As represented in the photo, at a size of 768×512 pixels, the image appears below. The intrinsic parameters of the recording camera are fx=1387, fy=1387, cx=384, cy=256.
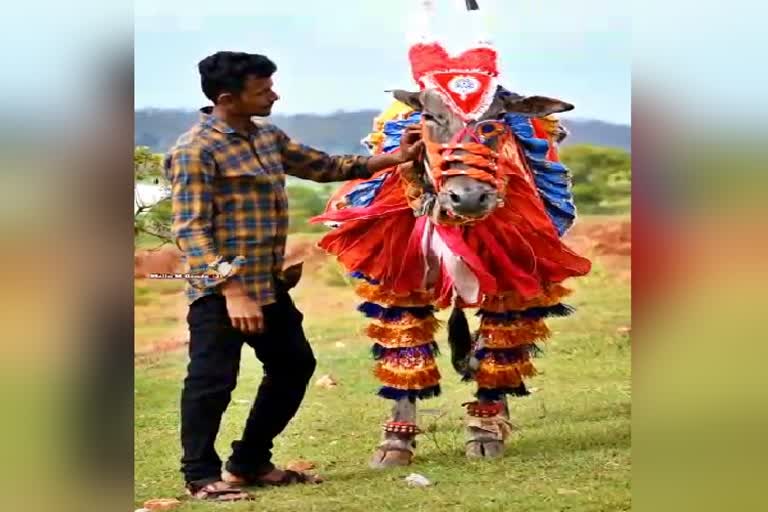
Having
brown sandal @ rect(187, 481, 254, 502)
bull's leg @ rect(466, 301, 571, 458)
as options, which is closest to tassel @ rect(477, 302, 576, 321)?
bull's leg @ rect(466, 301, 571, 458)

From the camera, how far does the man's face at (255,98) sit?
17.5 feet

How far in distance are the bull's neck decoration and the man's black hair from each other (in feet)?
2.06

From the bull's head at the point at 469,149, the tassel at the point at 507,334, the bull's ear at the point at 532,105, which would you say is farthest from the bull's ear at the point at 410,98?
the tassel at the point at 507,334

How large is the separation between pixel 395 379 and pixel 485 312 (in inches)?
17.6

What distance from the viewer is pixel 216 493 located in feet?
17.7

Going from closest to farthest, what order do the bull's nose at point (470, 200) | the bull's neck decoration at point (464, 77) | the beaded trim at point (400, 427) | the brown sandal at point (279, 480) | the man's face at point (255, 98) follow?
the bull's nose at point (470, 200) < the bull's neck decoration at point (464, 77) < the man's face at point (255, 98) < the brown sandal at point (279, 480) < the beaded trim at point (400, 427)

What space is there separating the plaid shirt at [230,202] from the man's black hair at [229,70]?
102 mm

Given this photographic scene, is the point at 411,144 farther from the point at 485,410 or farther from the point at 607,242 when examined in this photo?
the point at 485,410

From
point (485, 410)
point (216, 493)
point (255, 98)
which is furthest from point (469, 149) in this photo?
point (216, 493)

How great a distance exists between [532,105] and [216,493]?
1.94 m

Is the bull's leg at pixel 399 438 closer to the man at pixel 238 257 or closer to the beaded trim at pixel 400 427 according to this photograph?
the beaded trim at pixel 400 427

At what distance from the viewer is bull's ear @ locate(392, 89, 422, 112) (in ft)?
17.4

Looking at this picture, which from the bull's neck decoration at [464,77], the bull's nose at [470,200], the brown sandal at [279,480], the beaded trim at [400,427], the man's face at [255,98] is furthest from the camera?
the beaded trim at [400,427]

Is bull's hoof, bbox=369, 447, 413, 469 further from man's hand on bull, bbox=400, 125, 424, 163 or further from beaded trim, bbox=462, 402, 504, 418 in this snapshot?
man's hand on bull, bbox=400, 125, 424, 163
